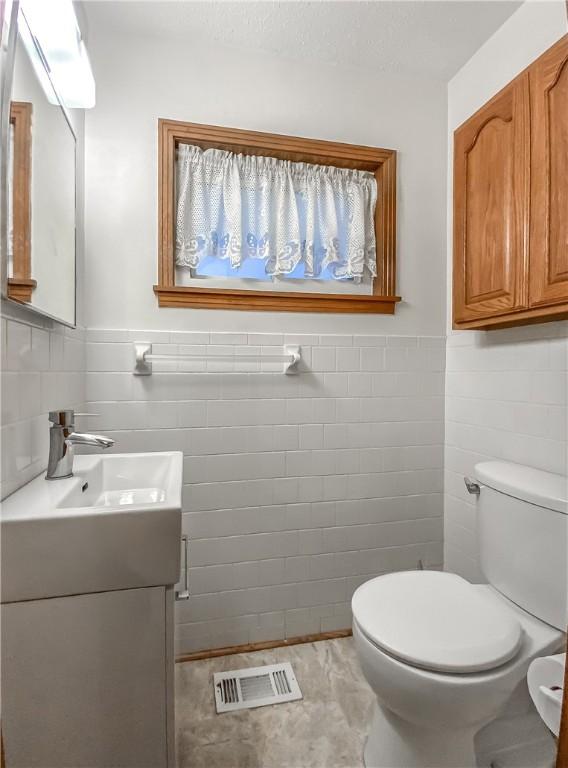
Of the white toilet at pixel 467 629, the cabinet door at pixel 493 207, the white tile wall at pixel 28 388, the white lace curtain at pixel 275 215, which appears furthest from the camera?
the white lace curtain at pixel 275 215

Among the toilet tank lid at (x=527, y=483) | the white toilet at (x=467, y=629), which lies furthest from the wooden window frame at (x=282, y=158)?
the white toilet at (x=467, y=629)

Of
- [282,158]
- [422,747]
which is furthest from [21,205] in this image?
[422,747]

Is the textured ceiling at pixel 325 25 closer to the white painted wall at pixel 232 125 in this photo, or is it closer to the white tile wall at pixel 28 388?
the white painted wall at pixel 232 125

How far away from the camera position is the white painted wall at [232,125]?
1.58 meters

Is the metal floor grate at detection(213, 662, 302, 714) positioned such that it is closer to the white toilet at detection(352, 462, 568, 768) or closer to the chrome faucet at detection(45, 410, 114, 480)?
the white toilet at detection(352, 462, 568, 768)

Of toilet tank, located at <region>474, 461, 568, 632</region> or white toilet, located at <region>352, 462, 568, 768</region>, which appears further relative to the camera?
toilet tank, located at <region>474, 461, 568, 632</region>

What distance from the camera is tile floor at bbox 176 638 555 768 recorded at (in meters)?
1.22

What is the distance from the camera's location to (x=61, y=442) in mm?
1080

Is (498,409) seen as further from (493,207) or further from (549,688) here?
(549,688)

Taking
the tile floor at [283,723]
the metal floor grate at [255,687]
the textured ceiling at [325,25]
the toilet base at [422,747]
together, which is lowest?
the tile floor at [283,723]

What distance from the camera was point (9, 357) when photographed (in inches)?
35.5

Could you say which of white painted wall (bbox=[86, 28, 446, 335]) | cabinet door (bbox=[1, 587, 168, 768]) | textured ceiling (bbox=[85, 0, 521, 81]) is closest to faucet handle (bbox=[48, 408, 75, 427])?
cabinet door (bbox=[1, 587, 168, 768])

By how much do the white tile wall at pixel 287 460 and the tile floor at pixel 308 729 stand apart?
0.23 m

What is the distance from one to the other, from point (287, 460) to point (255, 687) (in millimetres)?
832
